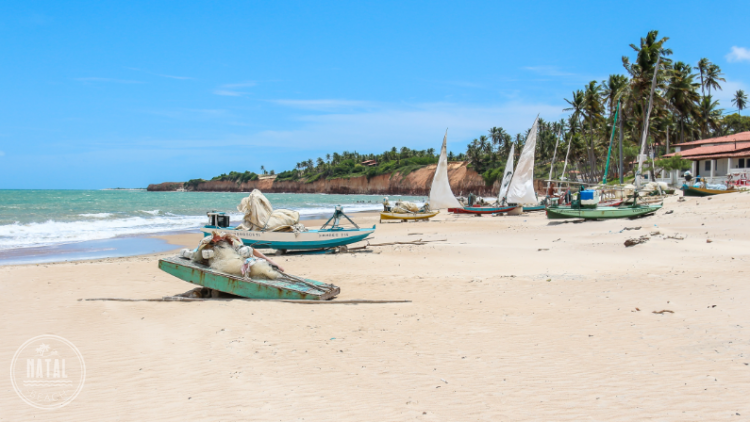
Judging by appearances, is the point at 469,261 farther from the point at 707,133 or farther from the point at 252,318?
the point at 707,133

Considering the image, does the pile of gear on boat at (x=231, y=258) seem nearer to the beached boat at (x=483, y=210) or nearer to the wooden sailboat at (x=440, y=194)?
the wooden sailboat at (x=440, y=194)

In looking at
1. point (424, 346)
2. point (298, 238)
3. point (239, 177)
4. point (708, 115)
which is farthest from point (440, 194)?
point (239, 177)

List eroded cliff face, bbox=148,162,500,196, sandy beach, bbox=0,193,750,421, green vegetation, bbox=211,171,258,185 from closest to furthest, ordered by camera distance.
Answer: sandy beach, bbox=0,193,750,421 → eroded cliff face, bbox=148,162,500,196 → green vegetation, bbox=211,171,258,185

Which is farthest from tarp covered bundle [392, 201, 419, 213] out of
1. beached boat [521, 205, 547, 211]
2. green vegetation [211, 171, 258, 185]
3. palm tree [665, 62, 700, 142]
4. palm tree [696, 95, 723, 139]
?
green vegetation [211, 171, 258, 185]

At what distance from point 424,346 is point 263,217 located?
1129 cm

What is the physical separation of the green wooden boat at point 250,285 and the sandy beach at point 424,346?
406 millimetres

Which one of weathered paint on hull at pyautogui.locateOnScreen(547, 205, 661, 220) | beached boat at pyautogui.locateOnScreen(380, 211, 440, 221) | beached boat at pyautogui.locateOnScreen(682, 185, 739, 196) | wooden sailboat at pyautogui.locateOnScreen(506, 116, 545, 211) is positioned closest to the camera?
weathered paint on hull at pyautogui.locateOnScreen(547, 205, 661, 220)

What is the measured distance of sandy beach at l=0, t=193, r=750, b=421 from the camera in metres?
4.45

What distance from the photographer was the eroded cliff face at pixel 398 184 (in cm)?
11044

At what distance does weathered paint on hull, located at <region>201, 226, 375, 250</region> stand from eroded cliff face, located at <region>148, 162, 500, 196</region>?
287ft

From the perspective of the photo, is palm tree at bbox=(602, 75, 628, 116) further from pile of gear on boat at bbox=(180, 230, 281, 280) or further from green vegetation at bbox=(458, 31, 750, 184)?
pile of gear on boat at bbox=(180, 230, 281, 280)

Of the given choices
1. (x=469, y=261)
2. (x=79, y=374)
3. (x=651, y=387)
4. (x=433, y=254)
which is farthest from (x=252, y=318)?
(x=433, y=254)

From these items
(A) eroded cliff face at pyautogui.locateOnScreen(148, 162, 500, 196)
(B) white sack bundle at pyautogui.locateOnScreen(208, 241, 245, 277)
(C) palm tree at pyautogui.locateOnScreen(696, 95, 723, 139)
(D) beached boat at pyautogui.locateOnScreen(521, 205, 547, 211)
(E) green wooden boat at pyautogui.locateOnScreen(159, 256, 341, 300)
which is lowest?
(E) green wooden boat at pyautogui.locateOnScreen(159, 256, 341, 300)

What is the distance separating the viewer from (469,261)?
44.7 ft
